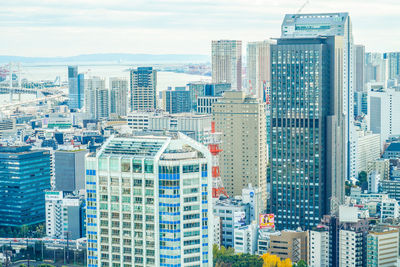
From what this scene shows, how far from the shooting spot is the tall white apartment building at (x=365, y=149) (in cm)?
5631

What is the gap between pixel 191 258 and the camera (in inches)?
782

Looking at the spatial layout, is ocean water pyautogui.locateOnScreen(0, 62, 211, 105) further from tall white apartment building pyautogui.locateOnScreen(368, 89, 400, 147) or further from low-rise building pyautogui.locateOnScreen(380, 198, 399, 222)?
low-rise building pyautogui.locateOnScreen(380, 198, 399, 222)

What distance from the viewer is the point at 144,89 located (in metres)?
84.1

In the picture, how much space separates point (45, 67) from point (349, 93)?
13394 cm

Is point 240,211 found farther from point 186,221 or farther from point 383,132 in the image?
point 383,132

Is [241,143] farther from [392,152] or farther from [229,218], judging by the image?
[392,152]

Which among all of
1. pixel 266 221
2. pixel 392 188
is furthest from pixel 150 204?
pixel 392 188

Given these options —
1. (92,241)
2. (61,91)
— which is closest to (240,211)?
(92,241)

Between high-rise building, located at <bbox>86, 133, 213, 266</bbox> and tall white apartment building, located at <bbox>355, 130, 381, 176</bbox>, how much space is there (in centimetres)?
3533

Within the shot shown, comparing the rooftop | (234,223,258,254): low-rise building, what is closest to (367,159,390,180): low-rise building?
the rooftop

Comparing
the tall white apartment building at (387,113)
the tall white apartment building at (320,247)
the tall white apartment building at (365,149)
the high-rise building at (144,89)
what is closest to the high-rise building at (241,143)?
the tall white apartment building at (365,149)

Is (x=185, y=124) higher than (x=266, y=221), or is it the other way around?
(x=185, y=124)

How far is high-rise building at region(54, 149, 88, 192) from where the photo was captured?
44.7m

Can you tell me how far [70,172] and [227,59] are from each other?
55.4m
